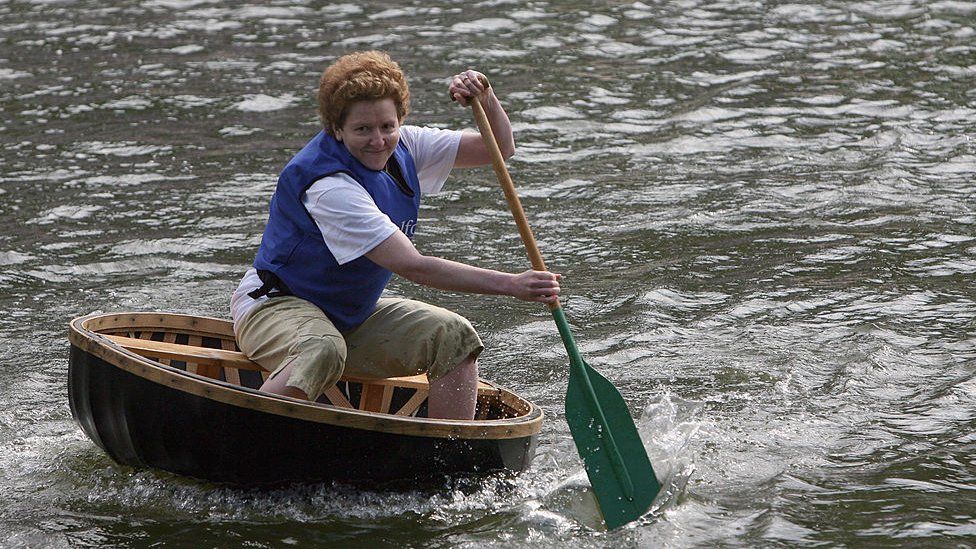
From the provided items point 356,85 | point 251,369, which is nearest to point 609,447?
point 251,369

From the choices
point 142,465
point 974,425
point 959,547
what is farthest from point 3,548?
point 974,425

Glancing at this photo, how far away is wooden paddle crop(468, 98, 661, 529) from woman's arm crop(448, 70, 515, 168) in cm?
6

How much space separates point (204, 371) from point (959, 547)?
2.68 meters

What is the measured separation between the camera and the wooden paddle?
180 inches

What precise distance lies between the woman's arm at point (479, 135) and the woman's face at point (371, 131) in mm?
271

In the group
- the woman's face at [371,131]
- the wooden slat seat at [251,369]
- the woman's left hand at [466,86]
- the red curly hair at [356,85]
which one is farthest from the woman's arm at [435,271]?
the wooden slat seat at [251,369]

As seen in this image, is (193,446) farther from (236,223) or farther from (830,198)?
(830,198)

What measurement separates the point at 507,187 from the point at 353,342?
0.82m

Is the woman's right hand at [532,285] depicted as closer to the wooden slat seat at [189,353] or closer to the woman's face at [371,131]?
the woman's face at [371,131]

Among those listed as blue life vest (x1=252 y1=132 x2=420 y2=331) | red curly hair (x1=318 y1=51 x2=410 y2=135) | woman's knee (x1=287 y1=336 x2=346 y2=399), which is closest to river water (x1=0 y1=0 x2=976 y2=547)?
woman's knee (x1=287 y1=336 x2=346 y2=399)

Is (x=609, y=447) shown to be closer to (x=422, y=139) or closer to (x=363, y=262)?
(x=363, y=262)

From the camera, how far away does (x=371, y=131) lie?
444 cm

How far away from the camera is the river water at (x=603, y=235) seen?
464cm

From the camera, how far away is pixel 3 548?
14.3ft
